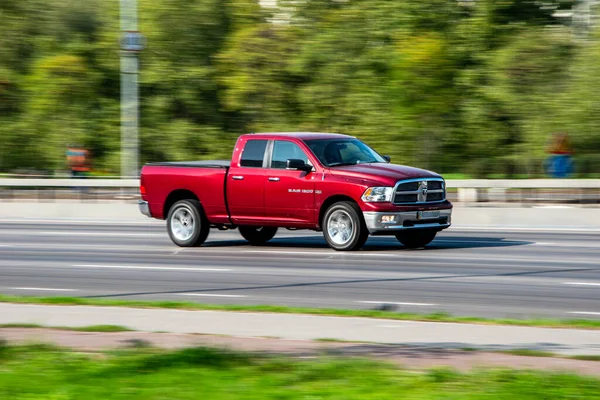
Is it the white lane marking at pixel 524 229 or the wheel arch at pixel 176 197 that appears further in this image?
the white lane marking at pixel 524 229

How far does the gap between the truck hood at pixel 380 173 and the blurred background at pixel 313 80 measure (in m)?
16.2

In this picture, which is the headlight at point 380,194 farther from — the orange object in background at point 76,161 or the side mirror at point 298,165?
the orange object in background at point 76,161

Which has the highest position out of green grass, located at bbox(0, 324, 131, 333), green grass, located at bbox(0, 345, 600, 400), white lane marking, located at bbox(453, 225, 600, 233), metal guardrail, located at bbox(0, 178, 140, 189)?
metal guardrail, located at bbox(0, 178, 140, 189)

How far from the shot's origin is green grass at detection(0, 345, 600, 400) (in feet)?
22.2

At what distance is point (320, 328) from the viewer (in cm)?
982

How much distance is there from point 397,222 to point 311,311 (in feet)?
21.3

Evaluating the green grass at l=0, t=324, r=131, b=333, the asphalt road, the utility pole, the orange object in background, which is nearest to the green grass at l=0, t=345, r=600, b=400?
the green grass at l=0, t=324, r=131, b=333

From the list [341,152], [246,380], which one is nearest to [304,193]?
[341,152]

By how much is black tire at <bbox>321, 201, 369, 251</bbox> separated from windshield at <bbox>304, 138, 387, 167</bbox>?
2.81 ft

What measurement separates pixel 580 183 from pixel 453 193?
3961 mm

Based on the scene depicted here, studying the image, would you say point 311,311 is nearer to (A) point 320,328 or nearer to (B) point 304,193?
(A) point 320,328

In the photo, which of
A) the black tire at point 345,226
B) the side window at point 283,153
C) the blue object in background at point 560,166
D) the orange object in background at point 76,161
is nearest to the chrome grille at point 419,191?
the black tire at point 345,226

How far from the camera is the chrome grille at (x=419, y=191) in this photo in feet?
56.8

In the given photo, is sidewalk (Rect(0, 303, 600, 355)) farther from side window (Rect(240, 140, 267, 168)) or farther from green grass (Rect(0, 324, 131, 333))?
side window (Rect(240, 140, 267, 168))
